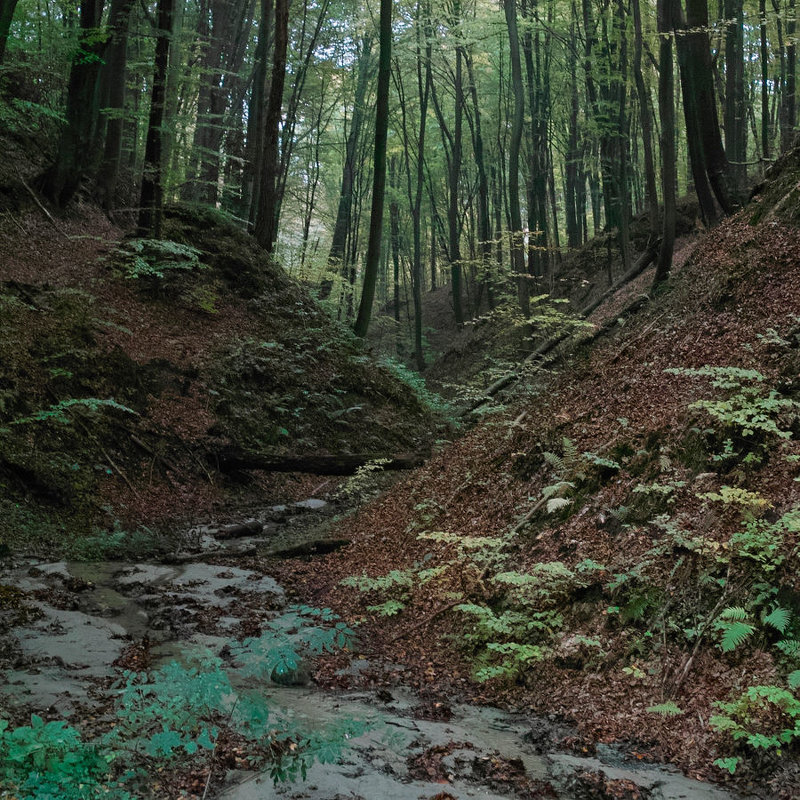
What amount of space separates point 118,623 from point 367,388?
10.3 m

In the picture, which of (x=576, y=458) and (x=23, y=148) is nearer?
(x=576, y=458)

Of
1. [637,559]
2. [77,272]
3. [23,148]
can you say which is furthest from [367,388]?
[637,559]

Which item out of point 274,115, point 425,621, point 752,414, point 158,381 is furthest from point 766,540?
point 274,115

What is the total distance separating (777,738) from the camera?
3.21 m

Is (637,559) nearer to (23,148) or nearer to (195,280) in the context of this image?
(195,280)

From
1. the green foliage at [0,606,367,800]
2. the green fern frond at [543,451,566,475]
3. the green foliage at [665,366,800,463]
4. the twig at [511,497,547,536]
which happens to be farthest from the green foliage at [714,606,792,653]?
the green fern frond at [543,451,566,475]

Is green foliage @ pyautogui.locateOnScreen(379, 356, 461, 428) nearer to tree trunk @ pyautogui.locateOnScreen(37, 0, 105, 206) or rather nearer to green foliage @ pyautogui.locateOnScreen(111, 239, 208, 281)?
green foliage @ pyautogui.locateOnScreen(111, 239, 208, 281)

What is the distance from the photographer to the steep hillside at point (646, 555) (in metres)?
3.72

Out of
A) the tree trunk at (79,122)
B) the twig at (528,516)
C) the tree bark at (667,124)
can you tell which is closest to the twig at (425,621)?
the twig at (528,516)

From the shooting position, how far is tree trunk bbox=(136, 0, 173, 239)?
40.7ft

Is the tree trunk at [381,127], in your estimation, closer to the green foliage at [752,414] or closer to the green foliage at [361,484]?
the green foliage at [361,484]

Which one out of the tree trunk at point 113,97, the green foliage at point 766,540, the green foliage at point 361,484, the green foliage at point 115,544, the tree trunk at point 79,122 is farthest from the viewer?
the tree trunk at point 113,97

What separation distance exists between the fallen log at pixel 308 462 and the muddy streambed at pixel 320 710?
486 cm

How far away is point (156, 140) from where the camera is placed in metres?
12.9
